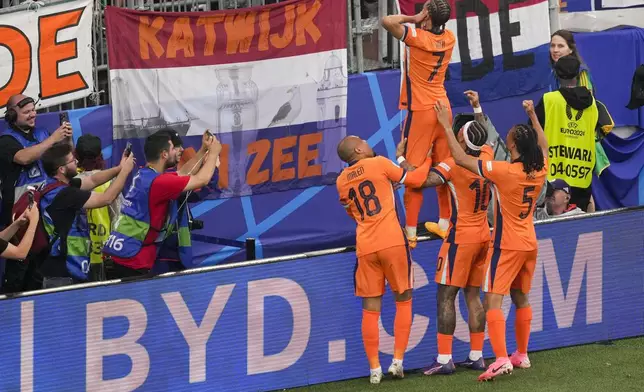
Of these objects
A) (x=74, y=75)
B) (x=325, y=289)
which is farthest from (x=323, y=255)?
(x=74, y=75)

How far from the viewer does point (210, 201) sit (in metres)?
11.7

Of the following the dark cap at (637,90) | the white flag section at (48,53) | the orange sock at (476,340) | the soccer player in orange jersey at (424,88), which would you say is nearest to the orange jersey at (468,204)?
the soccer player in orange jersey at (424,88)

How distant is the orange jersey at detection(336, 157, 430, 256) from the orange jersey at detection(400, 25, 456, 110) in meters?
1.22

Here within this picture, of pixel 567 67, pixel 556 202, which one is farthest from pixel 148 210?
pixel 567 67

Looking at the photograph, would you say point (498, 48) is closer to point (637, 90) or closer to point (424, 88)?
point (637, 90)

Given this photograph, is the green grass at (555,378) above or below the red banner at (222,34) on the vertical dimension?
below

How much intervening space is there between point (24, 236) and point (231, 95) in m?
3.14

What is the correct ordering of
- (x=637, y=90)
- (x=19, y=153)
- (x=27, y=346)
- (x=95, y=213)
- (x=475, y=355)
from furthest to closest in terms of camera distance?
(x=637, y=90)
(x=95, y=213)
(x=19, y=153)
(x=475, y=355)
(x=27, y=346)

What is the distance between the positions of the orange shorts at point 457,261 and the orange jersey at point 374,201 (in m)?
0.38

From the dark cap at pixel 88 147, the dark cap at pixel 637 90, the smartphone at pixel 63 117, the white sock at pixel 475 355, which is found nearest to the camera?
the white sock at pixel 475 355

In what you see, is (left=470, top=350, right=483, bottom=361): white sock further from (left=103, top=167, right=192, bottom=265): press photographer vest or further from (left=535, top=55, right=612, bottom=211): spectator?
(left=535, top=55, right=612, bottom=211): spectator

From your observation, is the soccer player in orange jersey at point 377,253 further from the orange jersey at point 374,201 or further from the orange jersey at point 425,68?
the orange jersey at point 425,68

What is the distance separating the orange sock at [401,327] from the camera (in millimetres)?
9086

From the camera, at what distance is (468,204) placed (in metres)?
9.26
